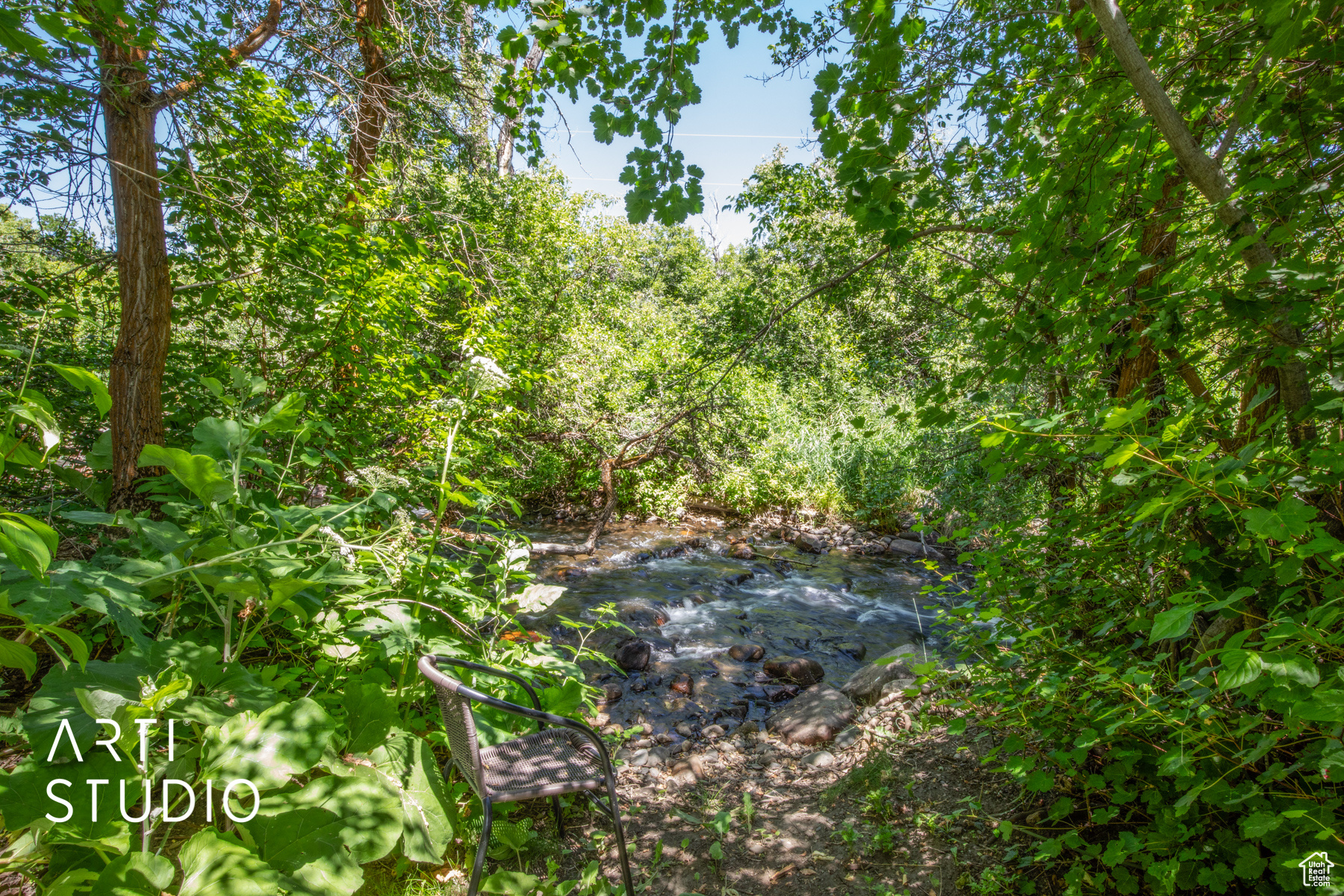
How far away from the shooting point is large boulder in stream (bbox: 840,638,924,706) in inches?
169

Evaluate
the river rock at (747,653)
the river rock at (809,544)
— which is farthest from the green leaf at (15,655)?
the river rock at (809,544)

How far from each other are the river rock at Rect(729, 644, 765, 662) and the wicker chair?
346 cm

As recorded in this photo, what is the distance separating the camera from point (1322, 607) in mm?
1101

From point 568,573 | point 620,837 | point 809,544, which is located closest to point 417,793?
point 620,837

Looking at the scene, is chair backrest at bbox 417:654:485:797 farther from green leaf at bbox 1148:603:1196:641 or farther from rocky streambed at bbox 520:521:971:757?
green leaf at bbox 1148:603:1196:641

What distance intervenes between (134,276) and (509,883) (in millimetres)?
3250

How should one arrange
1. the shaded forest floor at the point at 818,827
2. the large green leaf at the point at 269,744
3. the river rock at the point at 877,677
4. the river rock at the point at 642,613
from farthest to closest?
the river rock at the point at 642,613
the river rock at the point at 877,677
the shaded forest floor at the point at 818,827
the large green leaf at the point at 269,744

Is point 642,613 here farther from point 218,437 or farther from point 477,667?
point 218,437

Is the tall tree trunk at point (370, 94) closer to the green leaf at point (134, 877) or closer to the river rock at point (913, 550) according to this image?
the green leaf at point (134, 877)

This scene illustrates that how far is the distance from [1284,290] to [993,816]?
2.26 metres

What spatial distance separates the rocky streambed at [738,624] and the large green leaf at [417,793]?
72cm

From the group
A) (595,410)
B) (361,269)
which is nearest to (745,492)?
(595,410)

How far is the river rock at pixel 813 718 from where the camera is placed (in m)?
3.83

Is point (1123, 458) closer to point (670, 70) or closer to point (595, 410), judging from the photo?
Answer: point (670, 70)
